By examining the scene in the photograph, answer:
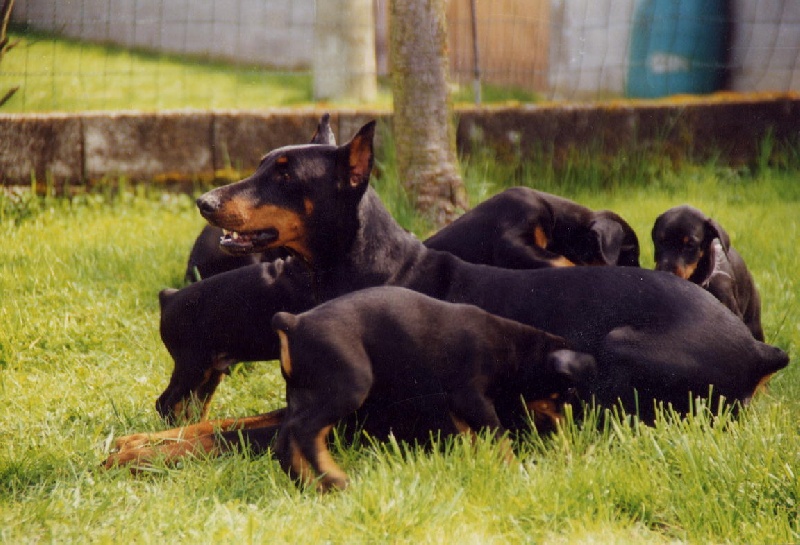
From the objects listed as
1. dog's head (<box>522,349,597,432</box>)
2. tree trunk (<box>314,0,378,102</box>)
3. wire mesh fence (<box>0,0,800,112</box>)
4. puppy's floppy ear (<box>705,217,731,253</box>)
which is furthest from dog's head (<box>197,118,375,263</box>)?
tree trunk (<box>314,0,378,102</box>)

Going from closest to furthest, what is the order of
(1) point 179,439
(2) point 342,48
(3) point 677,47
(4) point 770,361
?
(1) point 179,439 → (4) point 770,361 → (3) point 677,47 → (2) point 342,48

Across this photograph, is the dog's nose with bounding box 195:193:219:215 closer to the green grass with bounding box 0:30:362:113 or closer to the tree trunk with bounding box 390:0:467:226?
the tree trunk with bounding box 390:0:467:226

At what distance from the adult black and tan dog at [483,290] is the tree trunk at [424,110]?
239 centimetres

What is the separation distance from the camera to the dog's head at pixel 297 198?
404 centimetres

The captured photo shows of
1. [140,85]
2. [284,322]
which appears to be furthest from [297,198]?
[140,85]

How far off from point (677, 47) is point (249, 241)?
6.99m

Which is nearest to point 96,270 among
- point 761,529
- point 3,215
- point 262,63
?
point 3,215

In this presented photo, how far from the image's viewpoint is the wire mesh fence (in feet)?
29.3

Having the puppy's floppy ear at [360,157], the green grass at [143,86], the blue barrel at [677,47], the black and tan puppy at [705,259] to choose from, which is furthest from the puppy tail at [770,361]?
the blue barrel at [677,47]

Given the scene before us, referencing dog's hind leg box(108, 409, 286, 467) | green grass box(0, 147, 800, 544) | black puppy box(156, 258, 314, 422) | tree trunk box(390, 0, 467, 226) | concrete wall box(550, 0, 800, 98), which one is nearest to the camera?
green grass box(0, 147, 800, 544)

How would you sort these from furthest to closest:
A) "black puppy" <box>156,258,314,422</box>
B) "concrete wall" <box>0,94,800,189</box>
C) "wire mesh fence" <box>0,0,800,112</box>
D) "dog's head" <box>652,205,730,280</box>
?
"wire mesh fence" <box>0,0,800,112</box>, "concrete wall" <box>0,94,800,189</box>, "dog's head" <box>652,205,730,280</box>, "black puppy" <box>156,258,314,422</box>

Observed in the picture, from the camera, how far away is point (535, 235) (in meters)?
5.52

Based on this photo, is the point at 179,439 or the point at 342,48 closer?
the point at 179,439

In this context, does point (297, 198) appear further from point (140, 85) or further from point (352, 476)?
point (140, 85)
